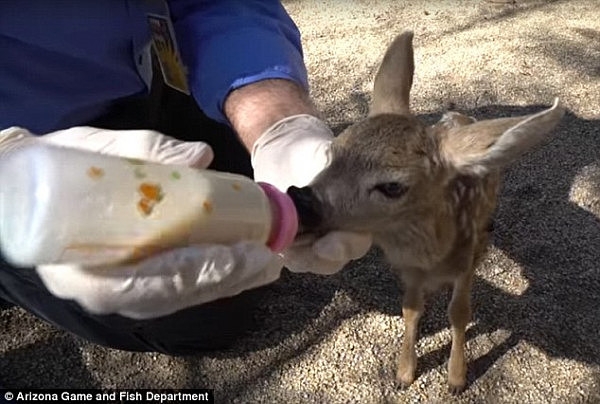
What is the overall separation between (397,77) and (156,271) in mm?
978

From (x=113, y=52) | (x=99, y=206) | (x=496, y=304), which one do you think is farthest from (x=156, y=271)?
(x=496, y=304)

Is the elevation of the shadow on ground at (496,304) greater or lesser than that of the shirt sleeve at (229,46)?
lesser

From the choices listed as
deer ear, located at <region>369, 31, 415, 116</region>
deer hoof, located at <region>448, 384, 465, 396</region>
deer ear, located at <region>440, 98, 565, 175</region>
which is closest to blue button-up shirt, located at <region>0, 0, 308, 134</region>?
deer ear, located at <region>369, 31, 415, 116</region>

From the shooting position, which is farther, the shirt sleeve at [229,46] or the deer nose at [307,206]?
the shirt sleeve at [229,46]

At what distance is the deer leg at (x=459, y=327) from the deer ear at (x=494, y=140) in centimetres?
45

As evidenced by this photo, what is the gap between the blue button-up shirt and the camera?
6.63ft

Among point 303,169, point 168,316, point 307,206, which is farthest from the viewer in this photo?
point 168,316

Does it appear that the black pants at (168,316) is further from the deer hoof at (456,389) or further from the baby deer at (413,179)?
the deer hoof at (456,389)

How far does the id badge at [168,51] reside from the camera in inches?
86.2

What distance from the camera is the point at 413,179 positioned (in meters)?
1.85

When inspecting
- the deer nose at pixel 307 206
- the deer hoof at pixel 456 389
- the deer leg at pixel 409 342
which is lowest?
the deer hoof at pixel 456 389

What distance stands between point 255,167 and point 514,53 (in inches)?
87.7

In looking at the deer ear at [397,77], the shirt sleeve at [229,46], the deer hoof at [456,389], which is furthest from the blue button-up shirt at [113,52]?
the deer hoof at [456,389]

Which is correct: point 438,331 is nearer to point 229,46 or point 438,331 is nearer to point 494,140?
point 494,140
